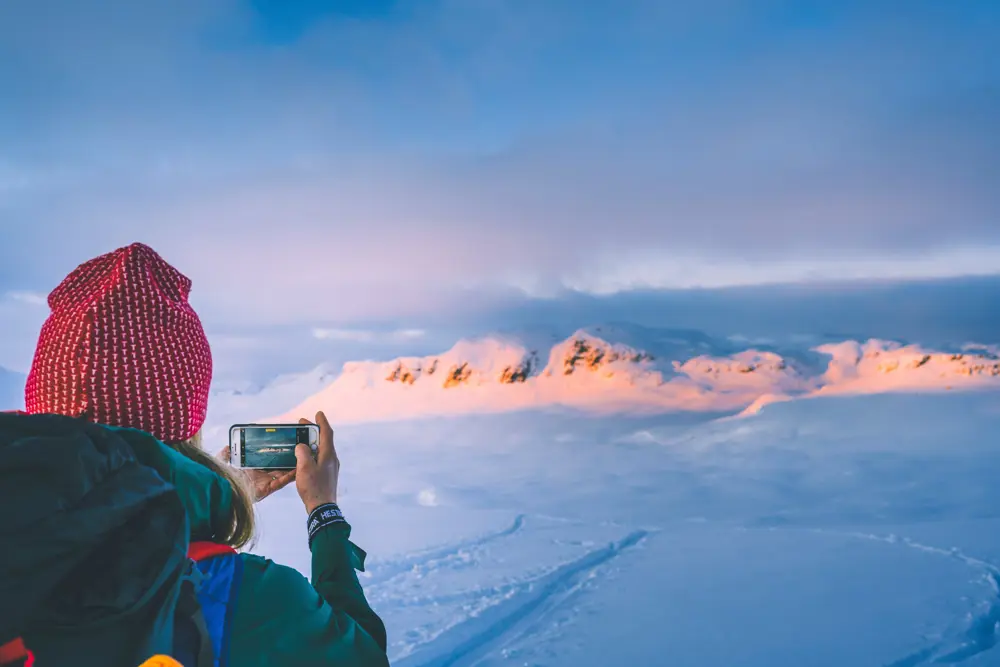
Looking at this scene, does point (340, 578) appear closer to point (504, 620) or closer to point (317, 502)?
point (317, 502)

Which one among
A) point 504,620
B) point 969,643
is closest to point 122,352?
point 504,620

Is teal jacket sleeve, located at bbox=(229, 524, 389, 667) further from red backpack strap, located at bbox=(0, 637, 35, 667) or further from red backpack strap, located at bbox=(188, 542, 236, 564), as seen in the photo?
red backpack strap, located at bbox=(0, 637, 35, 667)

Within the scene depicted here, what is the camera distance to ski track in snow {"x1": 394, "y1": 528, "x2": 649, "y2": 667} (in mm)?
2850

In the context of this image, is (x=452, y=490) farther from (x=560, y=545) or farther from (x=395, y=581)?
(x=395, y=581)

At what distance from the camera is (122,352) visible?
90cm

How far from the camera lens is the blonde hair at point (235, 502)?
89 centimetres

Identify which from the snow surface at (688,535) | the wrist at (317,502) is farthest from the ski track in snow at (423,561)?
the wrist at (317,502)

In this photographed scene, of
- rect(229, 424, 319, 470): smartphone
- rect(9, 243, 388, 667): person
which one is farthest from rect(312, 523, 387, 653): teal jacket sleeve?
rect(229, 424, 319, 470): smartphone

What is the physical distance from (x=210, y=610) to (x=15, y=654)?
196mm

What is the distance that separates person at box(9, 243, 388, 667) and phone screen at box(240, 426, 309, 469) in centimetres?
11

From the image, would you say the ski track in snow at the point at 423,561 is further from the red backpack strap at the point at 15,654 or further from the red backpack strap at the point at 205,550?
the red backpack strap at the point at 15,654

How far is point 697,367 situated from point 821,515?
275cm

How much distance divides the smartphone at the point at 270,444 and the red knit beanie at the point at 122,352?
183 mm

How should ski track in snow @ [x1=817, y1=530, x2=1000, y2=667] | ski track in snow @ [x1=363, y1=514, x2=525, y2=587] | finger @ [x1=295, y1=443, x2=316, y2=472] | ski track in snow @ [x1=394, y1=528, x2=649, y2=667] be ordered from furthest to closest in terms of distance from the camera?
ski track in snow @ [x1=363, y1=514, x2=525, y2=587] → ski track in snow @ [x1=394, y1=528, x2=649, y2=667] → ski track in snow @ [x1=817, y1=530, x2=1000, y2=667] → finger @ [x1=295, y1=443, x2=316, y2=472]
